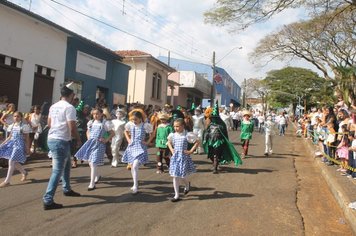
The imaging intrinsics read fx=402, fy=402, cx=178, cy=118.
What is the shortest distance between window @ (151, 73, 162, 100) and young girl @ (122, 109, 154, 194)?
21975mm

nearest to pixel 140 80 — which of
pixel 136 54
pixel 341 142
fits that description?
pixel 136 54

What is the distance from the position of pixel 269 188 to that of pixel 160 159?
9.51 feet

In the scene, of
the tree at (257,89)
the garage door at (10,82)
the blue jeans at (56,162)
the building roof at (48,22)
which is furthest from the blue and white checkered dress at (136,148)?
the tree at (257,89)

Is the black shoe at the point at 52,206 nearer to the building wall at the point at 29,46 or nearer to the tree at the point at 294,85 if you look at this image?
the building wall at the point at 29,46

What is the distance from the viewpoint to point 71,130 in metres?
6.39

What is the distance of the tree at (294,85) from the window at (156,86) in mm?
44639

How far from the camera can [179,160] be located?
283 inches

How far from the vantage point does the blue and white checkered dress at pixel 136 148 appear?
25.1 ft

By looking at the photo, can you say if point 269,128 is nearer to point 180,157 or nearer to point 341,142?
point 341,142

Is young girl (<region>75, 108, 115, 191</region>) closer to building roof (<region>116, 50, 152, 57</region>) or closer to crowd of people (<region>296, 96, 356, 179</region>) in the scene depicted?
crowd of people (<region>296, 96, 356, 179</region>)

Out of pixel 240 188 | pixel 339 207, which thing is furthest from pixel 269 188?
pixel 339 207

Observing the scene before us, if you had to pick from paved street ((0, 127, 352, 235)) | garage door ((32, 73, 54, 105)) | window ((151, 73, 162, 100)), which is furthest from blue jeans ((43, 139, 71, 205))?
window ((151, 73, 162, 100))

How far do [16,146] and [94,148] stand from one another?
162cm

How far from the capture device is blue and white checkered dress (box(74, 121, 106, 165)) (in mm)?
7810
